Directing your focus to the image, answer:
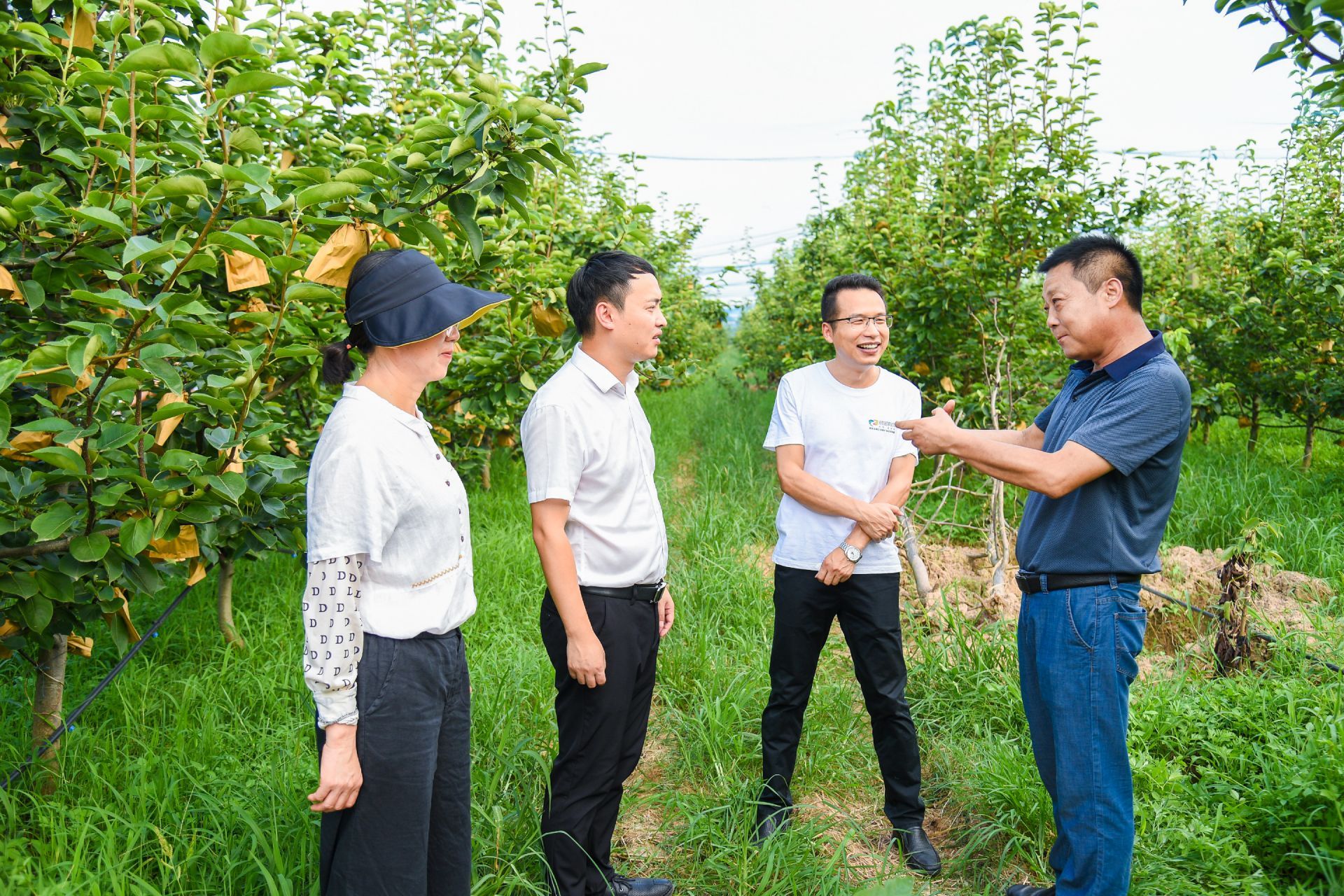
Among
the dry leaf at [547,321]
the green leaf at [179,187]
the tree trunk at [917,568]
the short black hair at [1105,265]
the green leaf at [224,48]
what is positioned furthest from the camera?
the tree trunk at [917,568]

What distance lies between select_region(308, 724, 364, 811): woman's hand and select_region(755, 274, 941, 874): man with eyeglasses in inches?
57.6

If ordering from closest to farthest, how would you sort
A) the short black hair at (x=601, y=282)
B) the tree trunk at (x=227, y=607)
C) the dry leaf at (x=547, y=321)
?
1. the short black hair at (x=601, y=282)
2. the dry leaf at (x=547, y=321)
3. the tree trunk at (x=227, y=607)

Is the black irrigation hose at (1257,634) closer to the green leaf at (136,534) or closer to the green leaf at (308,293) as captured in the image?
the green leaf at (308,293)

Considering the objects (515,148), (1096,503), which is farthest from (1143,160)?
(515,148)

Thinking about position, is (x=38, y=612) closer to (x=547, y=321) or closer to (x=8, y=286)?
(x=8, y=286)

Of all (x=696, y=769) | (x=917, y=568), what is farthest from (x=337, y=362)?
(x=917, y=568)

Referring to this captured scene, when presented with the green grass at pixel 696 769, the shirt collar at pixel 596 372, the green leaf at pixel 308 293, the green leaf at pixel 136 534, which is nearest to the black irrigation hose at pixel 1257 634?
the green grass at pixel 696 769

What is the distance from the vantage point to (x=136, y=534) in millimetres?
1906

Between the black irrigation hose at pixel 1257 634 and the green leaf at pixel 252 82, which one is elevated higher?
the green leaf at pixel 252 82

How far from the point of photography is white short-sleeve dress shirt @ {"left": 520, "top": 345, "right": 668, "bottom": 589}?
7.16 feet

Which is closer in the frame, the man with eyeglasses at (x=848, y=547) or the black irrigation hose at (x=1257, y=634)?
the man with eyeglasses at (x=848, y=547)

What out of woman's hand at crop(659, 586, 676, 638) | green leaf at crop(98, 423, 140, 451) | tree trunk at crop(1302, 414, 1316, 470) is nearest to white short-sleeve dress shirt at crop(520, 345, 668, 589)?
woman's hand at crop(659, 586, 676, 638)

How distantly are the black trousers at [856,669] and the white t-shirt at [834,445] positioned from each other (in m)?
0.09

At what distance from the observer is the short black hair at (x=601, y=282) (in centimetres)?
232
